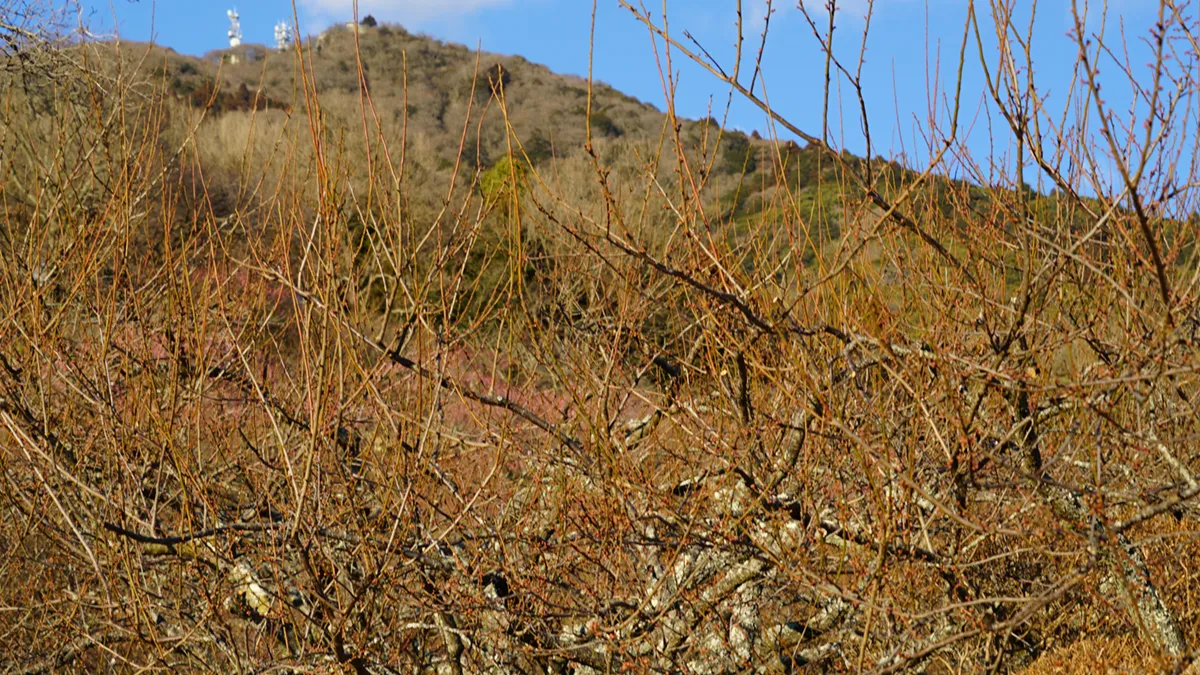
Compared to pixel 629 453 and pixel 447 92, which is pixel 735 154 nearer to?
pixel 447 92

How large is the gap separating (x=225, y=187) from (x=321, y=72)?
3531 cm

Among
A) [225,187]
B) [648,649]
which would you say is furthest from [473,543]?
[225,187]

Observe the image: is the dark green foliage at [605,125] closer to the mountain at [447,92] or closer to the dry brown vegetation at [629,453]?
the mountain at [447,92]

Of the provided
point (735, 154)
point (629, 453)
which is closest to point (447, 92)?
point (735, 154)

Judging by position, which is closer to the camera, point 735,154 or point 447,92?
point 735,154

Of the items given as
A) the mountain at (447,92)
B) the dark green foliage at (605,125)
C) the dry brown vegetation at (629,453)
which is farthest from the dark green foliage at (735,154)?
the dry brown vegetation at (629,453)

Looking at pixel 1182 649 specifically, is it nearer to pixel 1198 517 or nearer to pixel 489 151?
pixel 1198 517

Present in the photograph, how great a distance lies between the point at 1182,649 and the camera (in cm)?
Result: 387

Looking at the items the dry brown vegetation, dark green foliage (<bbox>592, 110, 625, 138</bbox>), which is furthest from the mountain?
the dry brown vegetation

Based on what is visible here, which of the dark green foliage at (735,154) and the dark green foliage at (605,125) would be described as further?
the dark green foliage at (605,125)

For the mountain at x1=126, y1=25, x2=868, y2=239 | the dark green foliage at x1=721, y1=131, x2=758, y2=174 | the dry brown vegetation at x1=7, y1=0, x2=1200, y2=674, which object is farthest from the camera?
the mountain at x1=126, y1=25, x2=868, y2=239

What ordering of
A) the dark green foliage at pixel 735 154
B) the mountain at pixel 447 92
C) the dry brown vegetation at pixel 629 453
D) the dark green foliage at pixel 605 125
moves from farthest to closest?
the dark green foliage at pixel 605 125 → the mountain at pixel 447 92 → the dark green foliage at pixel 735 154 → the dry brown vegetation at pixel 629 453

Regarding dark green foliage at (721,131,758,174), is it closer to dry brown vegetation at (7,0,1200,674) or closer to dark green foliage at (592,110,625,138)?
dark green foliage at (592,110,625,138)

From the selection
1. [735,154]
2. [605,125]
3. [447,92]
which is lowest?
[735,154]
